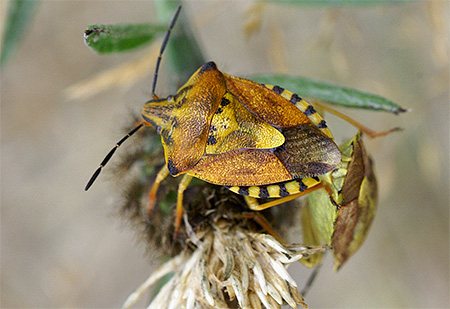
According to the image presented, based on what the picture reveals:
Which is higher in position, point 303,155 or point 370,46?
point 303,155

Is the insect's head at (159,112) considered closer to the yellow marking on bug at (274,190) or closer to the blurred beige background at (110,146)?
the yellow marking on bug at (274,190)

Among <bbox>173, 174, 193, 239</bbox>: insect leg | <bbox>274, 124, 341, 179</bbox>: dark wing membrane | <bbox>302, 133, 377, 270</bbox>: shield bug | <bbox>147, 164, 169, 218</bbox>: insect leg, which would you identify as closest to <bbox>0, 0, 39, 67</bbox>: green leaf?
<bbox>147, 164, 169, 218</bbox>: insect leg

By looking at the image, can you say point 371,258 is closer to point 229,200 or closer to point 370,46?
point 370,46

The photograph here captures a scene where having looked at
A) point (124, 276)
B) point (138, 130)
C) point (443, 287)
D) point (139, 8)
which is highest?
point (139, 8)

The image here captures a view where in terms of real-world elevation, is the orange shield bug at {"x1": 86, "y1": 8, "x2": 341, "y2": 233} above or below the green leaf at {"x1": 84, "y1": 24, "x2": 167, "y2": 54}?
below

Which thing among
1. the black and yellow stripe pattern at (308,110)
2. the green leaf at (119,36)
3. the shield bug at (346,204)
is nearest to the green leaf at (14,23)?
the green leaf at (119,36)

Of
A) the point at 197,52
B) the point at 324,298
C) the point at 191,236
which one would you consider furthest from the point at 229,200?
the point at 324,298

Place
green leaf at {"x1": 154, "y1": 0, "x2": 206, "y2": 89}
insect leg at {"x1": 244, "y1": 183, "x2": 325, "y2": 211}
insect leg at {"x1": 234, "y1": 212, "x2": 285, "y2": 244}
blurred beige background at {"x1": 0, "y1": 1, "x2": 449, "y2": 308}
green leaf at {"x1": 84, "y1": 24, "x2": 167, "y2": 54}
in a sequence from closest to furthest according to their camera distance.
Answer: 1. green leaf at {"x1": 84, "y1": 24, "x2": 167, "y2": 54}
2. insect leg at {"x1": 244, "y1": 183, "x2": 325, "y2": 211}
3. insect leg at {"x1": 234, "y1": 212, "x2": 285, "y2": 244}
4. green leaf at {"x1": 154, "y1": 0, "x2": 206, "y2": 89}
5. blurred beige background at {"x1": 0, "y1": 1, "x2": 449, "y2": 308}

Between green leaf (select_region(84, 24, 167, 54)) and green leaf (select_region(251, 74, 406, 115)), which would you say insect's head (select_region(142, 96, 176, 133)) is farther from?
green leaf (select_region(251, 74, 406, 115))
